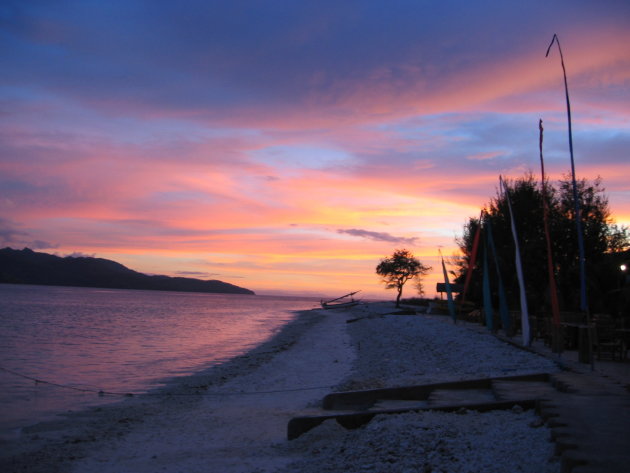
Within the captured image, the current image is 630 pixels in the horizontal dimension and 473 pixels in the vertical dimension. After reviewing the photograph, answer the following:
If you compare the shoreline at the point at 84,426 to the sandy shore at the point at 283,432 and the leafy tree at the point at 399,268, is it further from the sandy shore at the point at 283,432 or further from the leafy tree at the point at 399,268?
the leafy tree at the point at 399,268

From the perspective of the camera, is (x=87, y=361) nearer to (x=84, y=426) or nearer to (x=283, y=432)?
(x=84, y=426)

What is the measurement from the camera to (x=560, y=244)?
25.8 meters

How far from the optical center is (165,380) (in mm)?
15031

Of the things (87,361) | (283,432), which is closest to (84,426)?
(283,432)

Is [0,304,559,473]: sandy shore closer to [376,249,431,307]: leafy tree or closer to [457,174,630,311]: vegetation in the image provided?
[457,174,630,311]: vegetation

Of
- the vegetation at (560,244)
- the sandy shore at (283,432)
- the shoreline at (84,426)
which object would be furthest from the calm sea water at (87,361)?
the vegetation at (560,244)

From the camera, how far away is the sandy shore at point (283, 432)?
225 inches

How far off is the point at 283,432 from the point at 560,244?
21.8 m

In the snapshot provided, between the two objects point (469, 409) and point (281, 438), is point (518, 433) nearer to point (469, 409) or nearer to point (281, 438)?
point (469, 409)

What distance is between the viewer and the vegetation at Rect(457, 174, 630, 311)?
988 inches

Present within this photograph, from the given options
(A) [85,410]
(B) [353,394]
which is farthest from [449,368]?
(A) [85,410]

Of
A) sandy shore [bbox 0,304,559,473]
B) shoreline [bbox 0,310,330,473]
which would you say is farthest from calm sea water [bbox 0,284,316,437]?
sandy shore [bbox 0,304,559,473]

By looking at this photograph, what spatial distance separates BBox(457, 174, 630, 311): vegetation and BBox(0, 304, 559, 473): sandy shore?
36.8 ft

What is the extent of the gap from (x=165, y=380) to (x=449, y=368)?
803 cm
